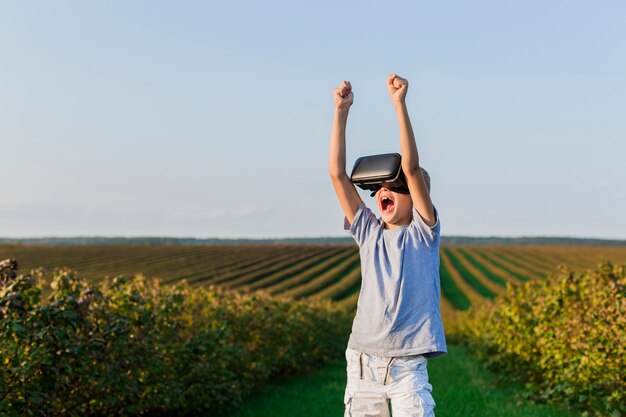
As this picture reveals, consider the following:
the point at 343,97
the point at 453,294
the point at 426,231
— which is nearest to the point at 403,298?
the point at 426,231

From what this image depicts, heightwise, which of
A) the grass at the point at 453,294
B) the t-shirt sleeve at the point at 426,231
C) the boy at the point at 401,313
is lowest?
the grass at the point at 453,294

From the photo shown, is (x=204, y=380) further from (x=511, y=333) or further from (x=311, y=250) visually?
(x=311, y=250)

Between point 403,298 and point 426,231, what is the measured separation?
39cm

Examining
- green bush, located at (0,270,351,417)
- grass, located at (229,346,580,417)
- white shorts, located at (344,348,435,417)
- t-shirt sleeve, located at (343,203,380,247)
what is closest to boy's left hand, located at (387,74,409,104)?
t-shirt sleeve, located at (343,203,380,247)

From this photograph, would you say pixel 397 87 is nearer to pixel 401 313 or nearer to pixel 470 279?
pixel 401 313

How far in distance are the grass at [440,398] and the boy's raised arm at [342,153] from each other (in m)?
4.59

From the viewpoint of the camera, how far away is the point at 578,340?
317 inches

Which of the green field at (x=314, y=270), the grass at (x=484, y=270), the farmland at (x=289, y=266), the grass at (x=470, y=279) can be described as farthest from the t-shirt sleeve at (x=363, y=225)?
the grass at (x=484, y=270)

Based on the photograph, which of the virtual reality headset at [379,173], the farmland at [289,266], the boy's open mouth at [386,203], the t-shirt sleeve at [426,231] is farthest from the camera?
the farmland at [289,266]

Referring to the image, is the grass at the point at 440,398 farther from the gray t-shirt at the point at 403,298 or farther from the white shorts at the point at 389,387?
the gray t-shirt at the point at 403,298

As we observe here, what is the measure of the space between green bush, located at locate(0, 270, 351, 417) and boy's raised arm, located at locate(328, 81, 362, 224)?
2.83 metres

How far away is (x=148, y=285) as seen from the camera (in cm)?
938

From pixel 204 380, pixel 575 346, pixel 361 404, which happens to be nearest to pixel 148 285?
pixel 204 380

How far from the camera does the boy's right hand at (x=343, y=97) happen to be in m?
3.87
